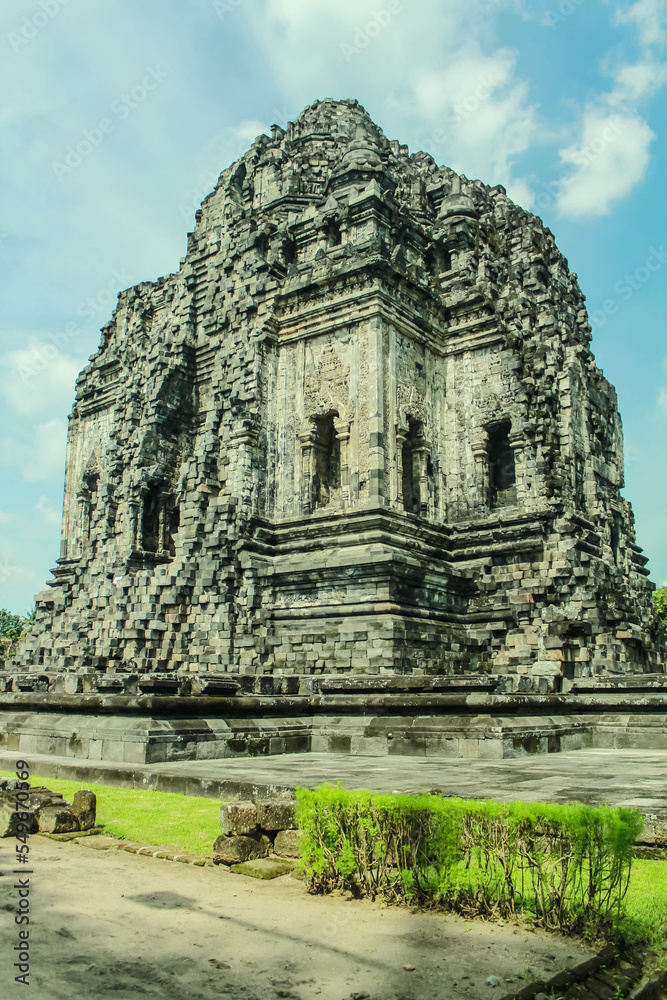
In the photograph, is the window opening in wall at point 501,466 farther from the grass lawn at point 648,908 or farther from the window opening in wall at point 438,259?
the grass lawn at point 648,908

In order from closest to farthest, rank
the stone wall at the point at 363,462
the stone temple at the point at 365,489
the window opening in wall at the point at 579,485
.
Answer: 1. the stone temple at the point at 365,489
2. the stone wall at the point at 363,462
3. the window opening in wall at the point at 579,485

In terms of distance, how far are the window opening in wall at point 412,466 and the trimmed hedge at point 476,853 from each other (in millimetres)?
17352

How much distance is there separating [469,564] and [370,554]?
12.5 ft

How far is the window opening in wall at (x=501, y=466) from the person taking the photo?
23031 mm

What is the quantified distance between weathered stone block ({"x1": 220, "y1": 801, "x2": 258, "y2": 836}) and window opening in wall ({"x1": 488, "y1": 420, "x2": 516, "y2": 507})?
1782cm

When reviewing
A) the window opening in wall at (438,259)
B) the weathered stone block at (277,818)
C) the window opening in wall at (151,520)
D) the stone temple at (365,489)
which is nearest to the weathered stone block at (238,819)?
the weathered stone block at (277,818)

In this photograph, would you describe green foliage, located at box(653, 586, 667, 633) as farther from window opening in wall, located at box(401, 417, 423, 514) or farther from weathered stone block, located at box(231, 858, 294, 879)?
weathered stone block, located at box(231, 858, 294, 879)

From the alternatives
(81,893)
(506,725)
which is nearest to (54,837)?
(81,893)

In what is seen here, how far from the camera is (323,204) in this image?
25.3 meters

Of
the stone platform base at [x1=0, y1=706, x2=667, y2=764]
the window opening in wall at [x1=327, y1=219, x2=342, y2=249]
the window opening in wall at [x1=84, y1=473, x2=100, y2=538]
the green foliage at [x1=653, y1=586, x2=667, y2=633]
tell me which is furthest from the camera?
the green foliage at [x1=653, y1=586, x2=667, y2=633]

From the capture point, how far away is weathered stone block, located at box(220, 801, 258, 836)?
5.83 m

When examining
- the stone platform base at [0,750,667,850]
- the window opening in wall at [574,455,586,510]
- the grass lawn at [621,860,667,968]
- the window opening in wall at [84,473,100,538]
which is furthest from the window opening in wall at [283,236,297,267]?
the grass lawn at [621,860,667,968]

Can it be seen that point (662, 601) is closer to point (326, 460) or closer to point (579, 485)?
point (579, 485)

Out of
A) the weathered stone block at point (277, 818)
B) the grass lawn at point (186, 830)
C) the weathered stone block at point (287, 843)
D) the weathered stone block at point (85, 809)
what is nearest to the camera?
the grass lawn at point (186, 830)
